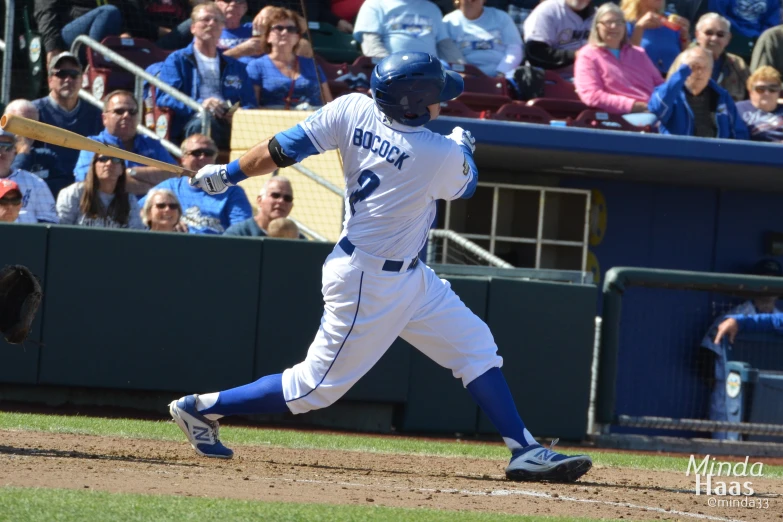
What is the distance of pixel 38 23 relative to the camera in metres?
9.58

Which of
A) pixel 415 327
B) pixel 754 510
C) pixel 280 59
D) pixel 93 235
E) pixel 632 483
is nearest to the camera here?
pixel 754 510

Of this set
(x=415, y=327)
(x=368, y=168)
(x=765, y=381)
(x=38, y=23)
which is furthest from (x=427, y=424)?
(x=38, y=23)

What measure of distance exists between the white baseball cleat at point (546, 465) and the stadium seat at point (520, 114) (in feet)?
15.2

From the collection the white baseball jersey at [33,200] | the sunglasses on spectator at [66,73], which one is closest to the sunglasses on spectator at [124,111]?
the sunglasses on spectator at [66,73]

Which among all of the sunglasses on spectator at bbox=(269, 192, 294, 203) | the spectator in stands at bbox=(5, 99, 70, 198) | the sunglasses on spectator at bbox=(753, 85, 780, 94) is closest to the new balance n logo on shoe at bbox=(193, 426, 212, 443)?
the sunglasses on spectator at bbox=(269, 192, 294, 203)

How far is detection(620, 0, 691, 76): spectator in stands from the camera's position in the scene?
34.5 ft

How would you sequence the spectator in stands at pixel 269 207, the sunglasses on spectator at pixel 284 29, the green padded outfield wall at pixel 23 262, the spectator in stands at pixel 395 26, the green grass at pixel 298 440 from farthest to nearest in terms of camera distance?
the spectator in stands at pixel 395 26 → the sunglasses on spectator at pixel 284 29 → the spectator in stands at pixel 269 207 → the green padded outfield wall at pixel 23 262 → the green grass at pixel 298 440

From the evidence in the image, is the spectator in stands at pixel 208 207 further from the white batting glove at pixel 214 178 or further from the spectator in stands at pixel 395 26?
the white batting glove at pixel 214 178

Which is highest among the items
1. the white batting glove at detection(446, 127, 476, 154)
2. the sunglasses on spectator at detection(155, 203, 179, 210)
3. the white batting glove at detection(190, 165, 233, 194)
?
the white batting glove at detection(446, 127, 476, 154)

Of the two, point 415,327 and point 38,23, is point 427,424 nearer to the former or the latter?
point 415,327

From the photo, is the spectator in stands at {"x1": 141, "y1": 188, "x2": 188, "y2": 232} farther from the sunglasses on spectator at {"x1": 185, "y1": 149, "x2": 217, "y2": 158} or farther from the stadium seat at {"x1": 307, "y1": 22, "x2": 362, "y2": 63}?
the stadium seat at {"x1": 307, "y1": 22, "x2": 362, "y2": 63}

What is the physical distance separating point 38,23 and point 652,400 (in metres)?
5.83

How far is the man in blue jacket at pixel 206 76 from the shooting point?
9.01 m

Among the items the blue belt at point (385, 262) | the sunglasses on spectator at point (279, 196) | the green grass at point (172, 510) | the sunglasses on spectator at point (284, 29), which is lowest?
the green grass at point (172, 510)
